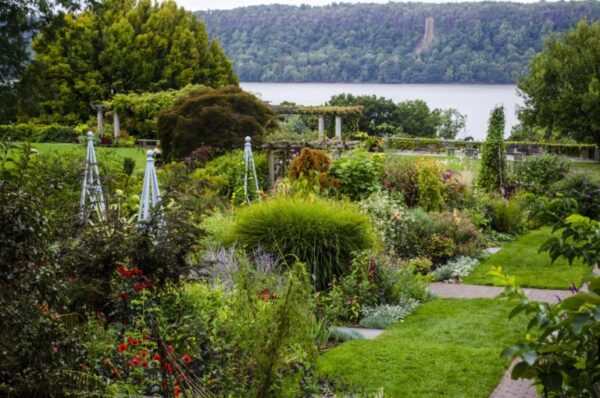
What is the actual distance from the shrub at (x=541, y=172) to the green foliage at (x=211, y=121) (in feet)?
18.6

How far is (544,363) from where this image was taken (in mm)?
2555

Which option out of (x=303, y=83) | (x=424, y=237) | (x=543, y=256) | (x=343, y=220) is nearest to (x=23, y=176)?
(x=343, y=220)

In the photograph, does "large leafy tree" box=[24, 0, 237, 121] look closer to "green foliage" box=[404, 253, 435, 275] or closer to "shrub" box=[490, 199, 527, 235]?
"shrub" box=[490, 199, 527, 235]

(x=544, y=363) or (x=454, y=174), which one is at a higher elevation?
(x=544, y=363)

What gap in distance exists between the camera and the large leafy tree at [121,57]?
42.1 m

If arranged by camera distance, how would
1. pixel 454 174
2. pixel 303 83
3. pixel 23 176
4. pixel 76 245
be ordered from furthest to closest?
pixel 303 83, pixel 454 174, pixel 76 245, pixel 23 176


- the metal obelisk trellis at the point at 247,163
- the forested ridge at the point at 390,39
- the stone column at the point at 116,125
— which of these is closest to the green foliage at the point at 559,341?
the metal obelisk trellis at the point at 247,163

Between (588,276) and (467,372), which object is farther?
(467,372)

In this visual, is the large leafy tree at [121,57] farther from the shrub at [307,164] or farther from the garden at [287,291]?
the garden at [287,291]

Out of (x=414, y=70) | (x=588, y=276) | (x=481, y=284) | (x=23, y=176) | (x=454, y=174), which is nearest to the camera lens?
(x=588, y=276)

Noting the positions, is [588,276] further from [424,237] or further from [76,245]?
[424,237]

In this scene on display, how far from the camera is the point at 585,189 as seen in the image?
14.6m

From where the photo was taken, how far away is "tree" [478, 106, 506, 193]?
16.4 m

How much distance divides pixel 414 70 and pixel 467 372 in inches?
2001
